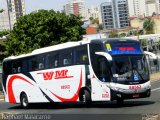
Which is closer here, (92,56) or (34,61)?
(92,56)

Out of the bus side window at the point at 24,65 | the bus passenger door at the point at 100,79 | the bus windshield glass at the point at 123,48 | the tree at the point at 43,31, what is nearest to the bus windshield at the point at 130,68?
the bus windshield glass at the point at 123,48

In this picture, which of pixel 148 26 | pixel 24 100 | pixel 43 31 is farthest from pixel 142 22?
pixel 24 100

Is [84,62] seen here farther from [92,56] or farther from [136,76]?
[136,76]

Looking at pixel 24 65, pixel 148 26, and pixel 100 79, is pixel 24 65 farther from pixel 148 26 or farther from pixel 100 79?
pixel 148 26

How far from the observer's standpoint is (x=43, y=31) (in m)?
51.2

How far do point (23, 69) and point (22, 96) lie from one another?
162cm

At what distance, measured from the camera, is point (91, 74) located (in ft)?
67.8

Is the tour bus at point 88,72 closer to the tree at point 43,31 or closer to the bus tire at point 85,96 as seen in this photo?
the bus tire at point 85,96

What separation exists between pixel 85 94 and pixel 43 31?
30.6 m

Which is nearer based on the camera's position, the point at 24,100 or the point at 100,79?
the point at 100,79

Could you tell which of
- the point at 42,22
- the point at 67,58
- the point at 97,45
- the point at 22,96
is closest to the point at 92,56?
the point at 97,45

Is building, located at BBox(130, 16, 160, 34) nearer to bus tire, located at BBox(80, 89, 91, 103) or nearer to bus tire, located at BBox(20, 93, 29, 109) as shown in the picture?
bus tire, located at BBox(20, 93, 29, 109)

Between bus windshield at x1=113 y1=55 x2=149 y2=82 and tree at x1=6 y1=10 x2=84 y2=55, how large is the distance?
1203 inches

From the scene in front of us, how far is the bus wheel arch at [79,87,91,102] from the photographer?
21047 millimetres
